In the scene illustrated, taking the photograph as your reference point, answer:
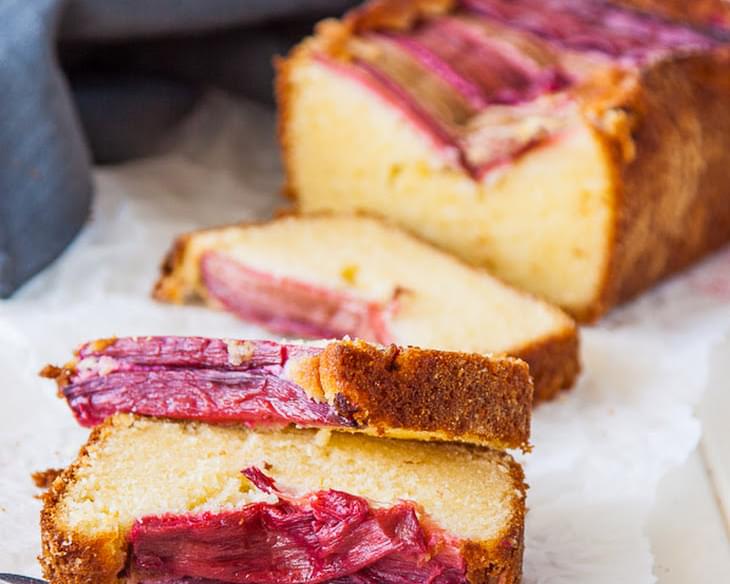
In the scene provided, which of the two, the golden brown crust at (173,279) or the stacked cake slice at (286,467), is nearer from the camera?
the stacked cake slice at (286,467)

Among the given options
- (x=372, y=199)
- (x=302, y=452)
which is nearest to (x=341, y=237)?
(x=372, y=199)

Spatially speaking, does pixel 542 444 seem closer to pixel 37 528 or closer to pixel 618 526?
pixel 618 526

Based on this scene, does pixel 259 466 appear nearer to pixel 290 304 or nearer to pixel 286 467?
pixel 286 467

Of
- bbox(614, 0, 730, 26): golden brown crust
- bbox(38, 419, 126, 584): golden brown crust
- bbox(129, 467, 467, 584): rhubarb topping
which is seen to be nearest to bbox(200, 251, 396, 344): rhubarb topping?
bbox(129, 467, 467, 584): rhubarb topping

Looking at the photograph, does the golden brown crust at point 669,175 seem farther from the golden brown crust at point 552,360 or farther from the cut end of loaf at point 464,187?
the golden brown crust at point 552,360

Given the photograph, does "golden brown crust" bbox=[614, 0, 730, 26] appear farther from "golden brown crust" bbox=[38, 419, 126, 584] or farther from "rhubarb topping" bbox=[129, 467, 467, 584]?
"golden brown crust" bbox=[38, 419, 126, 584]

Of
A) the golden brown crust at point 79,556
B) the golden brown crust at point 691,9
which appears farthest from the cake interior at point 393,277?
the golden brown crust at point 691,9
